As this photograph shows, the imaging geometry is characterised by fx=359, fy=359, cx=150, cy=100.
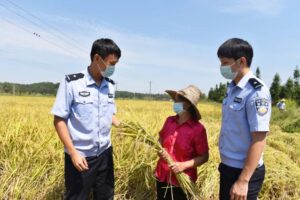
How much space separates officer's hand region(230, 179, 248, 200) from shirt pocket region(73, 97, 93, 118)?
113 centimetres

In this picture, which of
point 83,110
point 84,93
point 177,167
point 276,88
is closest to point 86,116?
point 83,110

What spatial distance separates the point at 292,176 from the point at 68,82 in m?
2.56

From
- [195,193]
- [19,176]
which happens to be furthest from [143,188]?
[19,176]

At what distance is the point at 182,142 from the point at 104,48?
34.5 inches

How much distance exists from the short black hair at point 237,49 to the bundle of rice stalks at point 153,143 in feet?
2.87

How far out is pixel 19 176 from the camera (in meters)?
3.60

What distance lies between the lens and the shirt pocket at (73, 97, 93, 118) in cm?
255

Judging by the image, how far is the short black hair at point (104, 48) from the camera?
2.54m

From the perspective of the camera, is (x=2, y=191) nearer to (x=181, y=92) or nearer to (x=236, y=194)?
(x=181, y=92)

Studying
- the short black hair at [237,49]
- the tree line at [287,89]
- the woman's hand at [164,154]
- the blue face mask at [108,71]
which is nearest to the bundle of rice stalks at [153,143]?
the woman's hand at [164,154]

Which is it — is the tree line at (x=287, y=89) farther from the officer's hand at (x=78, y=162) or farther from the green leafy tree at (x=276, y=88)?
the officer's hand at (x=78, y=162)

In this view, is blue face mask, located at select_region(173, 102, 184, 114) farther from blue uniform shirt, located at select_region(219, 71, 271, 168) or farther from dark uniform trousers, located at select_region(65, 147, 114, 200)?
dark uniform trousers, located at select_region(65, 147, 114, 200)

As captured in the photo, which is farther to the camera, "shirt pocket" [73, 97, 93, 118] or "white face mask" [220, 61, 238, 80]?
"shirt pocket" [73, 97, 93, 118]

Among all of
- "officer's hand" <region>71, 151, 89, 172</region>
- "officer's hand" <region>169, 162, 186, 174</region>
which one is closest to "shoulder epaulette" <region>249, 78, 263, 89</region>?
"officer's hand" <region>169, 162, 186, 174</region>
